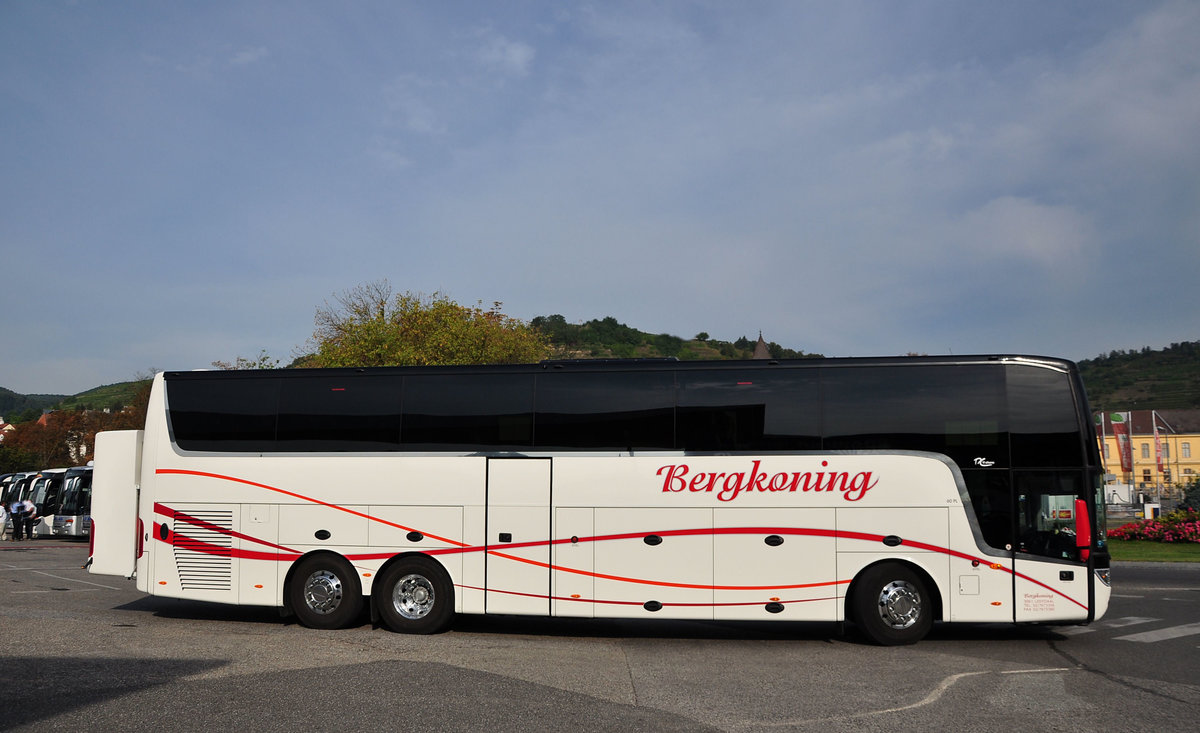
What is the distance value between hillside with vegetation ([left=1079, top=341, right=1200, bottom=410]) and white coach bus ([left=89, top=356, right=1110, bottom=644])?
389 ft

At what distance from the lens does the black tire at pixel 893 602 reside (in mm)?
11016

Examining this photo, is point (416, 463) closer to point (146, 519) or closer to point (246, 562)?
Result: point (246, 562)

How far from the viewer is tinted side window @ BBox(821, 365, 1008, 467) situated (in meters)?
11.0

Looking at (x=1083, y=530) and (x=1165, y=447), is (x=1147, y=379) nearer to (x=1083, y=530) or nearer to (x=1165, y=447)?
(x=1165, y=447)

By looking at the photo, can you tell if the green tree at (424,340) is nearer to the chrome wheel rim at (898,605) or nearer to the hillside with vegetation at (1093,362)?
the chrome wheel rim at (898,605)

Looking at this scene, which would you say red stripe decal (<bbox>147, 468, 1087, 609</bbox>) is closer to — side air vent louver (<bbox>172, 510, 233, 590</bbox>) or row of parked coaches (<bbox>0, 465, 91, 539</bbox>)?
side air vent louver (<bbox>172, 510, 233, 590</bbox>)

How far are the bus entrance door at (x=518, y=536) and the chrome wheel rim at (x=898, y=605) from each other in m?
4.16

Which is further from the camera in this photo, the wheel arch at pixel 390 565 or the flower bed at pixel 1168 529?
the flower bed at pixel 1168 529

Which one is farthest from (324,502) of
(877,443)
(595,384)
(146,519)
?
(877,443)

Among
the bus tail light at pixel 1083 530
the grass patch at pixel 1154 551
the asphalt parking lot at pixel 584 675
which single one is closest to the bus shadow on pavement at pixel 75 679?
the asphalt parking lot at pixel 584 675

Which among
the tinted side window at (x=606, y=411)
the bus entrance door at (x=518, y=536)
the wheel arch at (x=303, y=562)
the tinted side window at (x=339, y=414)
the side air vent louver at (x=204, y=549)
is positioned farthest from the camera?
the side air vent louver at (x=204, y=549)

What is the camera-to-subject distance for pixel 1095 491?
35.9 feet

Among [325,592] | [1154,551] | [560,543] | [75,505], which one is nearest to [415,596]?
[325,592]

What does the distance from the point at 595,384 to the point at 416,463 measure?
2.56 m
